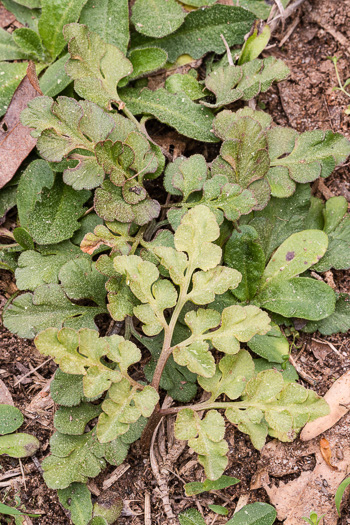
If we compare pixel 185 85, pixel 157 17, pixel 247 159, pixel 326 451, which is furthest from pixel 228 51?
pixel 326 451

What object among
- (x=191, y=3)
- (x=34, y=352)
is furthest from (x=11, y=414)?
(x=191, y=3)

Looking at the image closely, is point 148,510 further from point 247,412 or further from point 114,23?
point 114,23

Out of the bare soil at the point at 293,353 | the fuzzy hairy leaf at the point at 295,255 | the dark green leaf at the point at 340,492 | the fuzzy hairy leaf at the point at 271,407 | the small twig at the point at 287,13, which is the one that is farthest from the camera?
the small twig at the point at 287,13

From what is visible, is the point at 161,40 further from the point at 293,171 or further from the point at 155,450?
the point at 155,450

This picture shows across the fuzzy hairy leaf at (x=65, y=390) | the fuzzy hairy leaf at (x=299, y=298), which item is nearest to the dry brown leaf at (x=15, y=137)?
the fuzzy hairy leaf at (x=65, y=390)

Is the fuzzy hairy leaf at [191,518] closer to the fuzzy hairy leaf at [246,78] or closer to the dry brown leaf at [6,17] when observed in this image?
the fuzzy hairy leaf at [246,78]

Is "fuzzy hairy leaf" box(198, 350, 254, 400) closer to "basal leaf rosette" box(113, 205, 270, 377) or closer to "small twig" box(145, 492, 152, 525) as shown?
"basal leaf rosette" box(113, 205, 270, 377)
